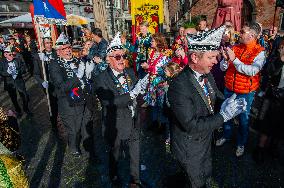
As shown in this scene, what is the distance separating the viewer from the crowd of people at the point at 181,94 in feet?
8.68

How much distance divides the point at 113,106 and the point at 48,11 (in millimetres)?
3991

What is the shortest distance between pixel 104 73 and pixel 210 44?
1546 mm

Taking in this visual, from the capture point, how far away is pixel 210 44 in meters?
2.68

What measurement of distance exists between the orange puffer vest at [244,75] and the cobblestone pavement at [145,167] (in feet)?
4.20

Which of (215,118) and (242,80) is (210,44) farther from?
(242,80)

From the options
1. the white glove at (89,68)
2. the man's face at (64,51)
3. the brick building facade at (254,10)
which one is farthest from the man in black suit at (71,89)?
the brick building facade at (254,10)

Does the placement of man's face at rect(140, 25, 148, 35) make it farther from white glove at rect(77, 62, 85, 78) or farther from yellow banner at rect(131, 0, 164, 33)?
white glove at rect(77, 62, 85, 78)

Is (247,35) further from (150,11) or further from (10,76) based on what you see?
(10,76)

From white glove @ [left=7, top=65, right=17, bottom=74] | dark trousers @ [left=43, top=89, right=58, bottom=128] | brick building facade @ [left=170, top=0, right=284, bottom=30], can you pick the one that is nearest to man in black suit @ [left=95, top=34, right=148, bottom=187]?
dark trousers @ [left=43, top=89, right=58, bottom=128]

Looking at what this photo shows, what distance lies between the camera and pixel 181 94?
2.54 meters

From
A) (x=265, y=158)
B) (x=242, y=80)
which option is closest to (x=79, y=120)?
(x=242, y=80)

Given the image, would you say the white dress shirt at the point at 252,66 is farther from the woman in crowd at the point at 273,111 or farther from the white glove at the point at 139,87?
the white glove at the point at 139,87

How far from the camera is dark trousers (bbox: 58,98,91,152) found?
4863 millimetres

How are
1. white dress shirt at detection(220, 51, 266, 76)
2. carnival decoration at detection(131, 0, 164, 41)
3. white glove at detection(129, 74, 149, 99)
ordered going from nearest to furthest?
white glove at detection(129, 74, 149, 99) → white dress shirt at detection(220, 51, 266, 76) → carnival decoration at detection(131, 0, 164, 41)
